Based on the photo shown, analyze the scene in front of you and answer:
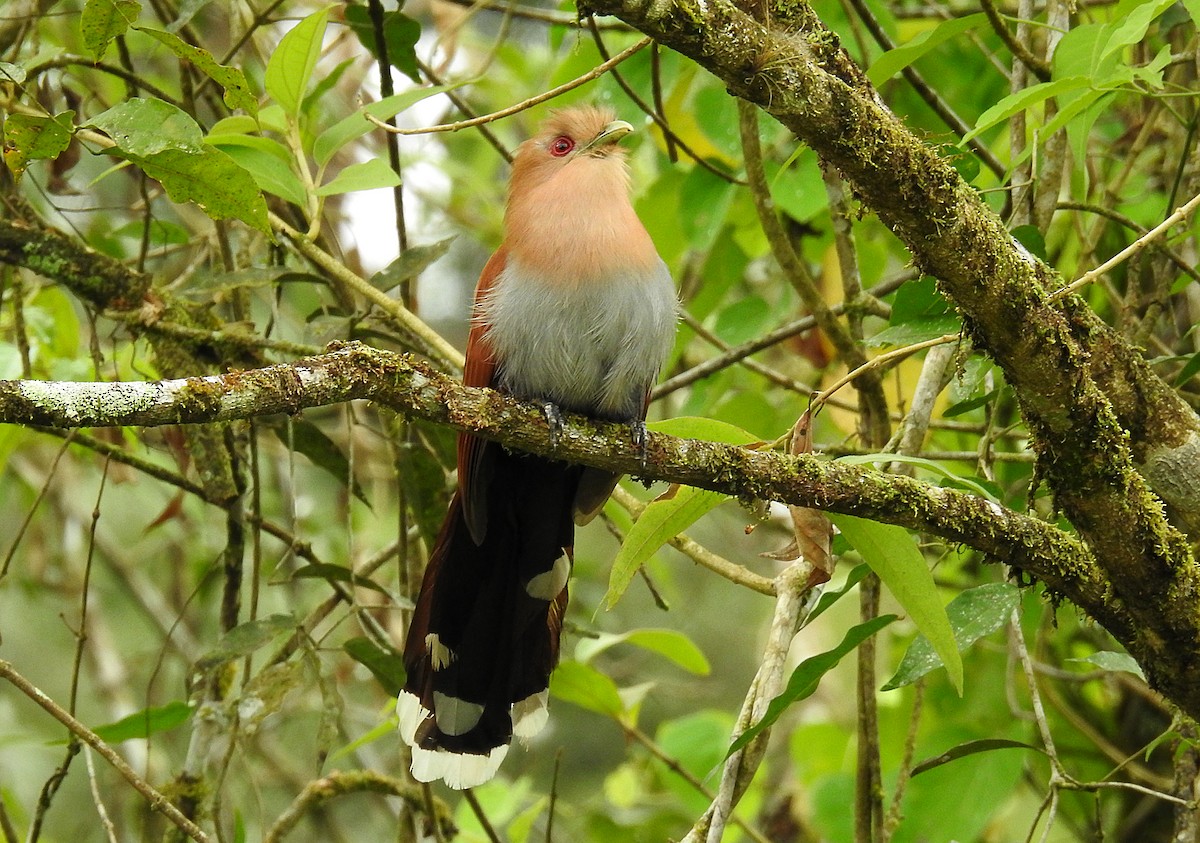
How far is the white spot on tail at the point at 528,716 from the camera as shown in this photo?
317 cm

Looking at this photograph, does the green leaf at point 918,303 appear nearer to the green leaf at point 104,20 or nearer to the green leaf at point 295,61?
the green leaf at point 295,61

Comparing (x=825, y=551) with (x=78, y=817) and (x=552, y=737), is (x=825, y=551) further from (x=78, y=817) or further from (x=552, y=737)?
(x=78, y=817)

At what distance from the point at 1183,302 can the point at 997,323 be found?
2.37 meters

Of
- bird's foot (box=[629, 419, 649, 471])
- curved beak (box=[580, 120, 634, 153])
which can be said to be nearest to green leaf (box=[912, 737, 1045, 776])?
bird's foot (box=[629, 419, 649, 471])

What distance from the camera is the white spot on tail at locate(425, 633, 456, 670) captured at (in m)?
3.10

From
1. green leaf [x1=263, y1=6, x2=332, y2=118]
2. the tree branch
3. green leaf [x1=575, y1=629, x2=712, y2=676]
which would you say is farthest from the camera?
green leaf [x1=575, y1=629, x2=712, y2=676]

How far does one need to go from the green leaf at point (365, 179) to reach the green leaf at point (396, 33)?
0.81 m

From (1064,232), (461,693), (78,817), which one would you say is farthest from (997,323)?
(78,817)

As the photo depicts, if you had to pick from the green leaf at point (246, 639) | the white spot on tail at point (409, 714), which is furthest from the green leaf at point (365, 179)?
the white spot on tail at point (409, 714)

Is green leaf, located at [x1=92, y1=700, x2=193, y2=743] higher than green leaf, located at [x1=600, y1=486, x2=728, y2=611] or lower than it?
higher

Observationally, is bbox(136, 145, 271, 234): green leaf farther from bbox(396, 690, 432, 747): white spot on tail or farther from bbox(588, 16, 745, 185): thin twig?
bbox(396, 690, 432, 747): white spot on tail

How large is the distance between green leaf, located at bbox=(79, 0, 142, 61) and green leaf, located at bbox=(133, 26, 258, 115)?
0.19 feet

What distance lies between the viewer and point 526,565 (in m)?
3.17

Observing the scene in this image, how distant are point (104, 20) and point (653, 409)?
430cm
